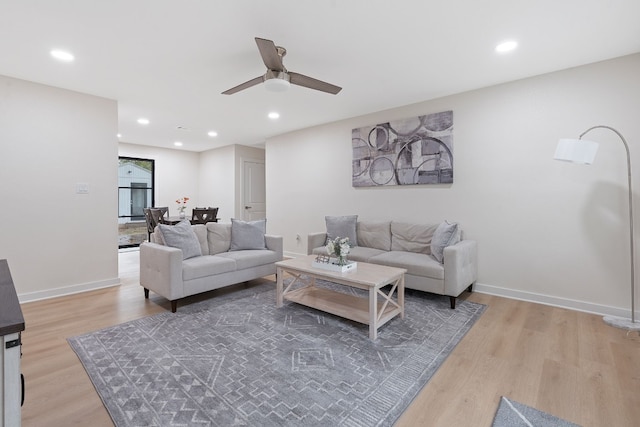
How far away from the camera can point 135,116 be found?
15.9 ft

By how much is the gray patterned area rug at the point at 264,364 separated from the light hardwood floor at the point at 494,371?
11 centimetres

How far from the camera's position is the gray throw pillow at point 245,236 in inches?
163

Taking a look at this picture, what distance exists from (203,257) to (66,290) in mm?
1797

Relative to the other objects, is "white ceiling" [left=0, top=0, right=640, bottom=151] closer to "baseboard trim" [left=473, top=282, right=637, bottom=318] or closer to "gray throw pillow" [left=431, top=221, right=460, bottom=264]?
"gray throw pillow" [left=431, top=221, right=460, bottom=264]

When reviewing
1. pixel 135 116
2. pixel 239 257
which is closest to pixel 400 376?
pixel 239 257

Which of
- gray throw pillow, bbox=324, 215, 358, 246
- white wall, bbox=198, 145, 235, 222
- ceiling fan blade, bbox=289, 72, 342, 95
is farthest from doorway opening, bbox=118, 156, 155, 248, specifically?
ceiling fan blade, bbox=289, 72, 342, 95

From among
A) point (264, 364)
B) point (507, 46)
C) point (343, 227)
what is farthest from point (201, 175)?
point (507, 46)

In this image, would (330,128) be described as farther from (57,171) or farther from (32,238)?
(32,238)

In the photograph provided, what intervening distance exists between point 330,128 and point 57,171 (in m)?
3.89

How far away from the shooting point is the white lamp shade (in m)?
2.67

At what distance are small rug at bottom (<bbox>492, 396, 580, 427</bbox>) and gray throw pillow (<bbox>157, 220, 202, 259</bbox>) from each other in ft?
10.5

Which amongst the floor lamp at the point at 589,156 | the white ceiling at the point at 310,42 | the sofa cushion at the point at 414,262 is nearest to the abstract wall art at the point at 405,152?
the white ceiling at the point at 310,42

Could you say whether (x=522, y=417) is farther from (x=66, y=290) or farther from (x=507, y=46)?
(x=66, y=290)

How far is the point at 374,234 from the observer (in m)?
4.42
